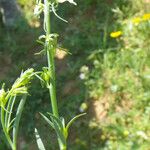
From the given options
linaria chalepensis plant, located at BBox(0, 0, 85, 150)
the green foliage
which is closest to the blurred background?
the green foliage

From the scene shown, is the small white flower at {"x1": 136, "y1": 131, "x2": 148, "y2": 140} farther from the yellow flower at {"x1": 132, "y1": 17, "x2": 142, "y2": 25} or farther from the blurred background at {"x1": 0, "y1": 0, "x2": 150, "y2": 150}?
the yellow flower at {"x1": 132, "y1": 17, "x2": 142, "y2": 25}

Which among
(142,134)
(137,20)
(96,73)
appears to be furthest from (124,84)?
(137,20)

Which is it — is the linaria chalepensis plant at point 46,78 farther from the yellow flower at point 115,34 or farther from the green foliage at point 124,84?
the yellow flower at point 115,34

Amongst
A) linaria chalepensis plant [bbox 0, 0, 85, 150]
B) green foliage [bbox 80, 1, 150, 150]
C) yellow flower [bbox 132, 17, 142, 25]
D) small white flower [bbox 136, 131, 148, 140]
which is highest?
yellow flower [bbox 132, 17, 142, 25]

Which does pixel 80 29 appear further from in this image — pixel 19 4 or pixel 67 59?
pixel 19 4

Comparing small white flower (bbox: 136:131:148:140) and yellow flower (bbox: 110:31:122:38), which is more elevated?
yellow flower (bbox: 110:31:122:38)

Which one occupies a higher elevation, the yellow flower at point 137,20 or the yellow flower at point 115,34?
the yellow flower at point 137,20

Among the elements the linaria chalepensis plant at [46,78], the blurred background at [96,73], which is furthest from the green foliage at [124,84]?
the linaria chalepensis plant at [46,78]

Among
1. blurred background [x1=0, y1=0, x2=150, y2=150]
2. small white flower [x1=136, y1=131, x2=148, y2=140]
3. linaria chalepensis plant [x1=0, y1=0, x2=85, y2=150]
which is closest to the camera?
linaria chalepensis plant [x1=0, y1=0, x2=85, y2=150]

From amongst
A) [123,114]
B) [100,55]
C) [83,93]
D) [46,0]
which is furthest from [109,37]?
[46,0]

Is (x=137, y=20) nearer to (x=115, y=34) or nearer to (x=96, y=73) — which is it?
(x=115, y=34)
